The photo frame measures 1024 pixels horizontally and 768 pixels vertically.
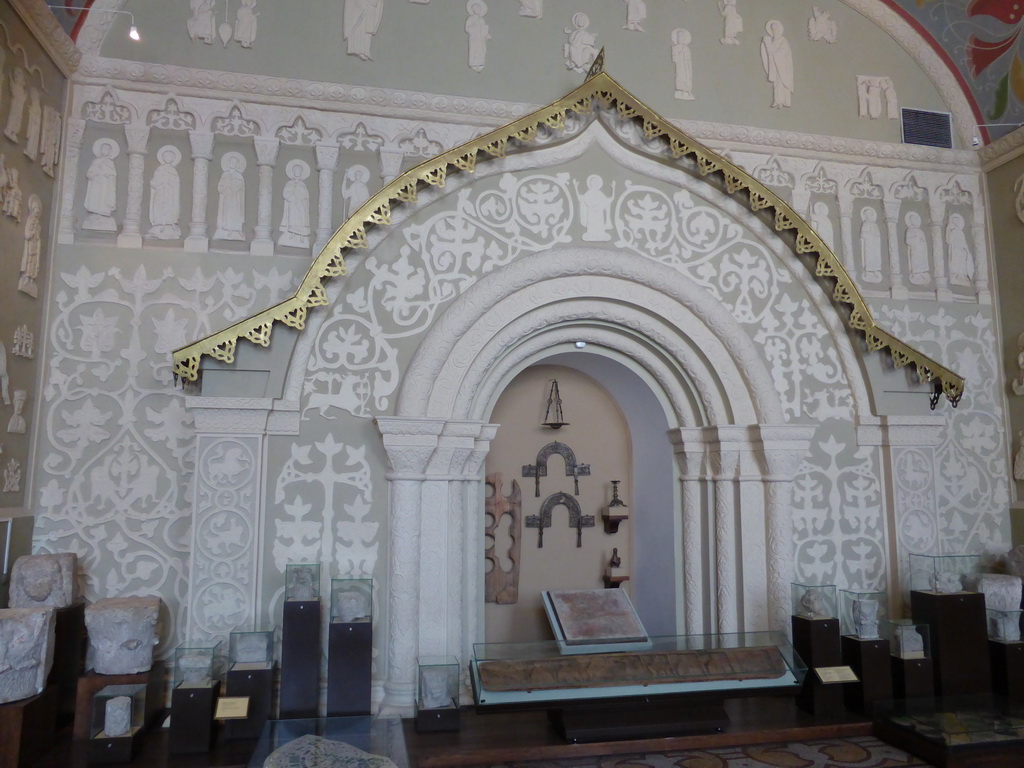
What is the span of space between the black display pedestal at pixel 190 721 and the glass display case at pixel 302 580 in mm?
629

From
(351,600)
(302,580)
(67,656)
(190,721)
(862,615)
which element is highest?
(302,580)

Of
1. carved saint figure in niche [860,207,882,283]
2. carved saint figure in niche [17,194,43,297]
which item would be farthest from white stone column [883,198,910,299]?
carved saint figure in niche [17,194,43,297]

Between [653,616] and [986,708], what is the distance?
211 cm

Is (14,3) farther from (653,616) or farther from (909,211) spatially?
(909,211)

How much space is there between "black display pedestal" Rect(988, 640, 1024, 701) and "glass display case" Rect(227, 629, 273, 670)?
4169mm

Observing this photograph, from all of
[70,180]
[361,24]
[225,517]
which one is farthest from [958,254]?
[70,180]

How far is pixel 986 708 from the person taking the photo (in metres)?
4.08

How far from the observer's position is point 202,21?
16.1ft

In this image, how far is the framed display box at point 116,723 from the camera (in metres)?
3.52

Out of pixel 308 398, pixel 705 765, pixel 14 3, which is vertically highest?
pixel 14 3

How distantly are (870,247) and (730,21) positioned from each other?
1.99 metres

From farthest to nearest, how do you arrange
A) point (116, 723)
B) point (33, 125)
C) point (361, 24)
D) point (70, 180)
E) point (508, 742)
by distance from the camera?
point (361, 24) < point (70, 180) < point (33, 125) < point (508, 742) < point (116, 723)

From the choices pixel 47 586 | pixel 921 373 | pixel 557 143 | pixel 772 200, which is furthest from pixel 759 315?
pixel 47 586

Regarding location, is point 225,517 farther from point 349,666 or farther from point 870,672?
point 870,672
